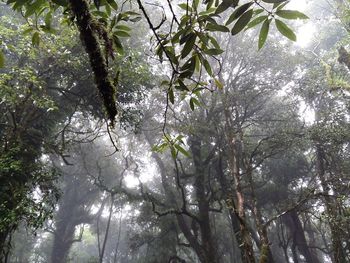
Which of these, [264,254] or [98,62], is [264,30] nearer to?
[98,62]

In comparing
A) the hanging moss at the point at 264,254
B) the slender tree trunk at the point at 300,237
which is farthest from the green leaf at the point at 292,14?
the slender tree trunk at the point at 300,237

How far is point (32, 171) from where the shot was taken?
7.38m

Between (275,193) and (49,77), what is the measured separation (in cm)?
1094

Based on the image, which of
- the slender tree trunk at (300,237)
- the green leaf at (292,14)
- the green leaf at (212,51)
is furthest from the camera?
the slender tree trunk at (300,237)

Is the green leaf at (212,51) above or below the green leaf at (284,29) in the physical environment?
above

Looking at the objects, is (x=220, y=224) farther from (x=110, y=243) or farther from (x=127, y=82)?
(x=110, y=243)

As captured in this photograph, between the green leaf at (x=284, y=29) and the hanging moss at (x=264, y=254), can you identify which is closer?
the green leaf at (x=284, y=29)

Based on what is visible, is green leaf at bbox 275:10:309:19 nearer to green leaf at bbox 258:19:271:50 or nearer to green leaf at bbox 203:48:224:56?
green leaf at bbox 258:19:271:50

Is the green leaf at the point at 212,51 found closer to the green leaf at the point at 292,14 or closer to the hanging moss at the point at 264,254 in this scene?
the green leaf at the point at 292,14

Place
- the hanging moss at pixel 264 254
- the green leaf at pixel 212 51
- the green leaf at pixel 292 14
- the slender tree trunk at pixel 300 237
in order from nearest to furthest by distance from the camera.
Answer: the green leaf at pixel 292 14 → the green leaf at pixel 212 51 → the hanging moss at pixel 264 254 → the slender tree trunk at pixel 300 237

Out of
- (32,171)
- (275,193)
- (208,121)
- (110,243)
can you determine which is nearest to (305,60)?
(208,121)

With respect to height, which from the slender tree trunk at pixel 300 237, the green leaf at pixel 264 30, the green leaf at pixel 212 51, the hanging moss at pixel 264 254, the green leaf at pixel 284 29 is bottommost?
the hanging moss at pixel 264 254

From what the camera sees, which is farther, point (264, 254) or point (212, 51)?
point (264, 254)

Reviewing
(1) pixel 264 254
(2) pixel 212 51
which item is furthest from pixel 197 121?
(2) pixel 212 51
